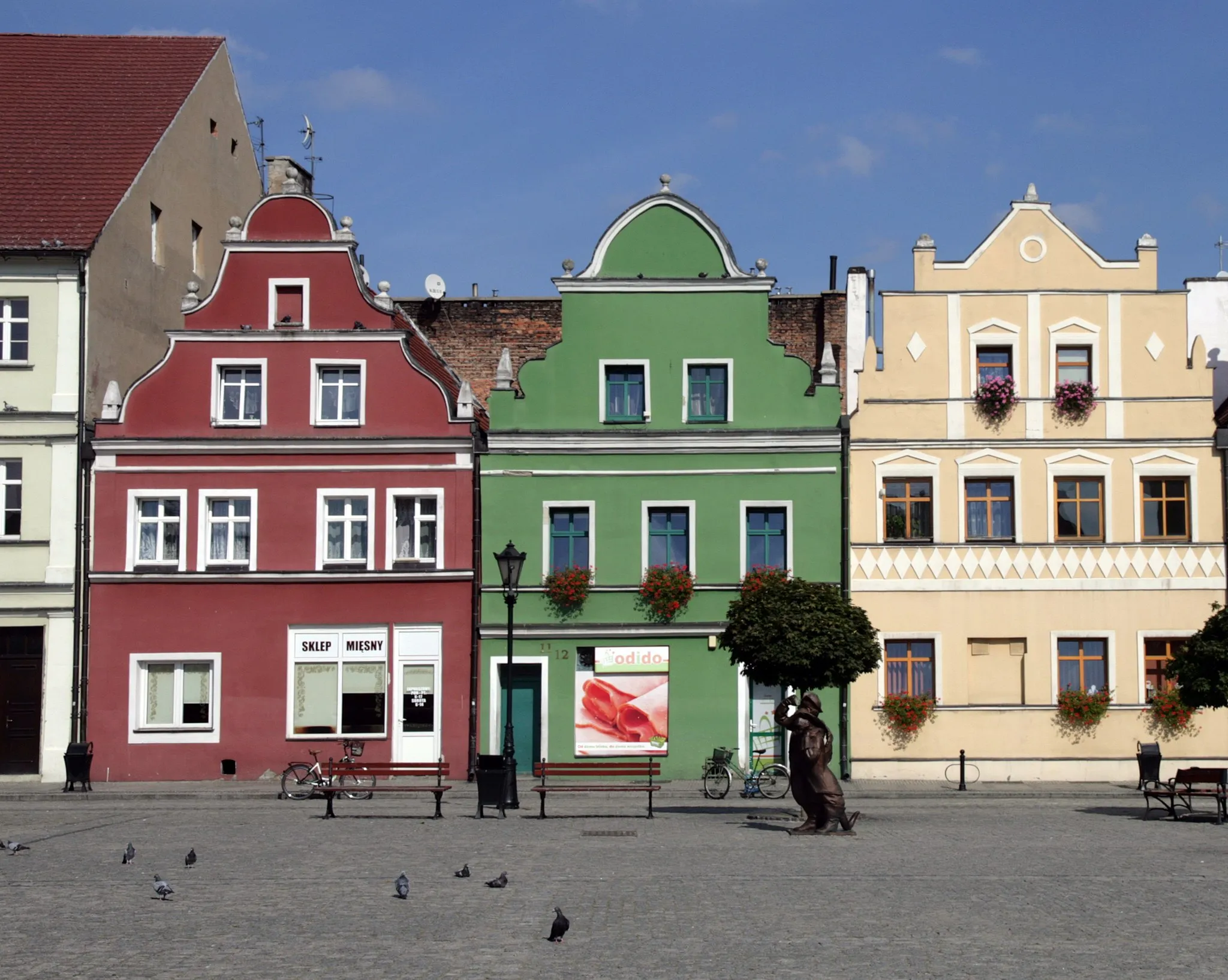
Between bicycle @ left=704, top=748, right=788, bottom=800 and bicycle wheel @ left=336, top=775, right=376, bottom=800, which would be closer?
bicycle wheel @ left=336, top=775, right=376, bottom=800

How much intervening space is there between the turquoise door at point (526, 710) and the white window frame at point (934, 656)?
A: 7047mm

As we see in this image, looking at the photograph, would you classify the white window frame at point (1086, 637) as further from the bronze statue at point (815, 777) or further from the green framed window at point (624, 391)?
the bronze statue at point (815, 777)

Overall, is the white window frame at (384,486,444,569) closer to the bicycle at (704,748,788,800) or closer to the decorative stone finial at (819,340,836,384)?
the bicycle at (704,748,788,800)

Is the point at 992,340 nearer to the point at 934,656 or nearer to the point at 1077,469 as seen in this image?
the point at 1077,469

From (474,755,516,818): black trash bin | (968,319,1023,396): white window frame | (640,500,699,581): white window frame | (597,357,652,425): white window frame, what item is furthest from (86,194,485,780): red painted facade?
(968,319,1023,396): white window frame

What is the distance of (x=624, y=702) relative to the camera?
33.7m

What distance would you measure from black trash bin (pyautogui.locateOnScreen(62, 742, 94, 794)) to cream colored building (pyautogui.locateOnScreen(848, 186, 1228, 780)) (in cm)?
1509

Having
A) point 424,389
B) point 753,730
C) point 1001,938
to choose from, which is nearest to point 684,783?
point 753,730

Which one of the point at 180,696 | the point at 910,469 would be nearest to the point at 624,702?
the point at 910,469

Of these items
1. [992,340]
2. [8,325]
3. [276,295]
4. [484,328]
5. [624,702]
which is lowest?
[624,702]

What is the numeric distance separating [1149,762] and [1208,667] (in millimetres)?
4952

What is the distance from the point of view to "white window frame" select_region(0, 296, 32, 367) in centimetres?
3453

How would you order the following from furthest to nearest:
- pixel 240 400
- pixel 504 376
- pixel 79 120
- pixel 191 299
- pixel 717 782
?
1. pixel 79 120
2. pixel 191 299
3. pixel 240 400
4. pixel 504 376
5. pixel 717 782

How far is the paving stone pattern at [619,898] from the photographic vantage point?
42.0ft
